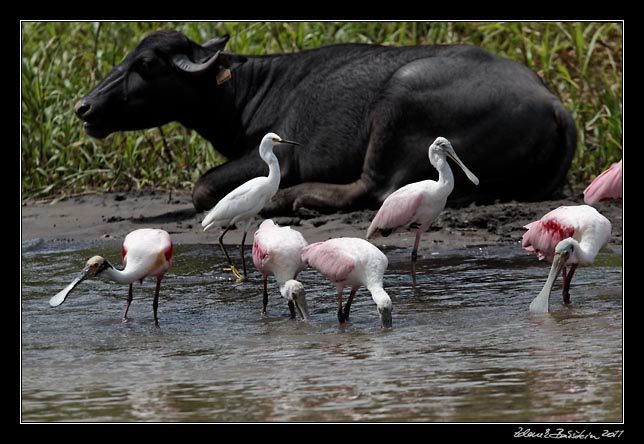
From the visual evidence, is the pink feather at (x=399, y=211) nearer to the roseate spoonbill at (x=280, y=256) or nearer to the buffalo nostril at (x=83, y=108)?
the roseate spoonbill at (x=280, y=256)

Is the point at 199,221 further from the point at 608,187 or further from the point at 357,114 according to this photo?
the point at 608,187

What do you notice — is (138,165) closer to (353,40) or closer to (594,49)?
(353,40)

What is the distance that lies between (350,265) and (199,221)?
3734 mm

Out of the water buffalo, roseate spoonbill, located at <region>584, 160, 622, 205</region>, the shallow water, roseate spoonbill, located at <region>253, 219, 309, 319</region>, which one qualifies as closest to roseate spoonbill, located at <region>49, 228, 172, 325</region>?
the shallow water

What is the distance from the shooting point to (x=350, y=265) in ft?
21.4

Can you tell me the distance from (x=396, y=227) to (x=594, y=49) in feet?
16.8

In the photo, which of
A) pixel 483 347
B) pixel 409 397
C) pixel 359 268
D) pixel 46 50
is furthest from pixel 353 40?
pixel 409 397

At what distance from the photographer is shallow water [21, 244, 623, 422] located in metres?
4.69

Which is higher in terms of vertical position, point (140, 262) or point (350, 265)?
point (350, 265)

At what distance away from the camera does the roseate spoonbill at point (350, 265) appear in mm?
6473

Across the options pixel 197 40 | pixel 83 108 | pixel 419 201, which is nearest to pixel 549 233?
pixel 419 201

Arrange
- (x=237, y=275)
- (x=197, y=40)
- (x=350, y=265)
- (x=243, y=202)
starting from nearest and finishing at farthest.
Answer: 1. (x=350, y=265)
2. (x=237, y=275)
3. (x=243, y=202)
4. (x=197, y=40)

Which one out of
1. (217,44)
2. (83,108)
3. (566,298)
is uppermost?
(217,44)

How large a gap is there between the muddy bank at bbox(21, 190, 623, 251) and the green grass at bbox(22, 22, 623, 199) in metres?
0.51
